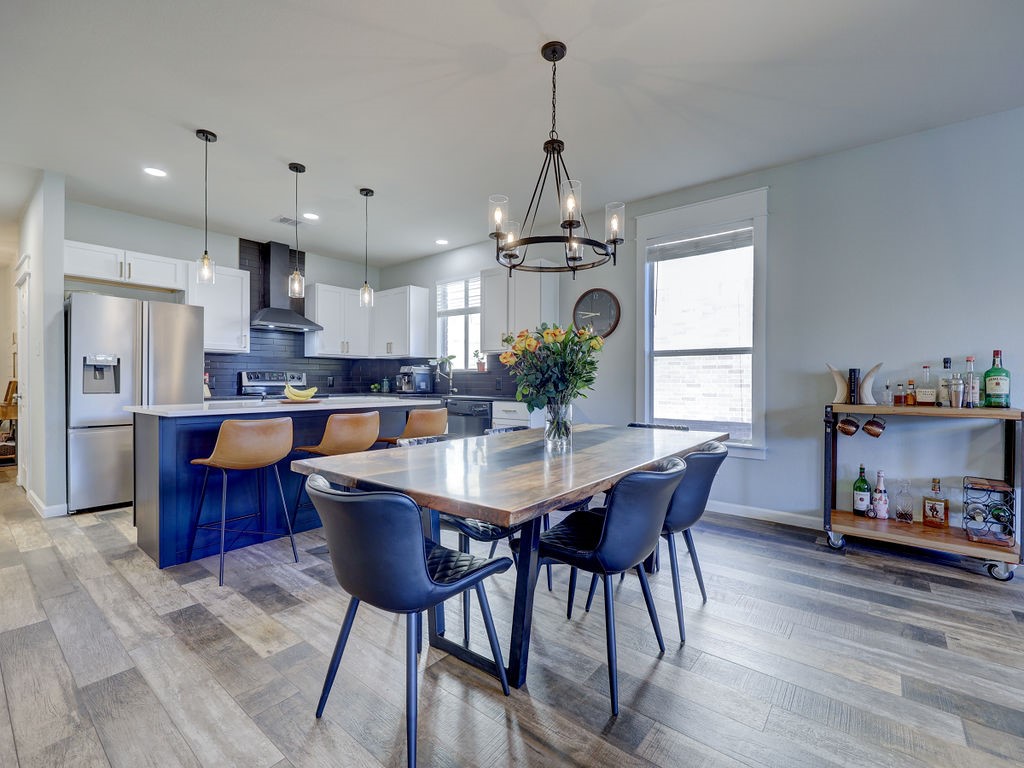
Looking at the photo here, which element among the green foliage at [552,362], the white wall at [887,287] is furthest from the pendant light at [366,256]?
the white wall at [887,287]

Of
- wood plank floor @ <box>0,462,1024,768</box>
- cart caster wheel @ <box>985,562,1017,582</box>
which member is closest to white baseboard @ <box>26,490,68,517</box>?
wood plank floor @ <box>0,462,1024,768</box>

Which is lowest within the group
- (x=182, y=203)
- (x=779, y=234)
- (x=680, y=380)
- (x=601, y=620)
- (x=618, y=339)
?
(x=601, y=620)

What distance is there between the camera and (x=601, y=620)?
2.20m

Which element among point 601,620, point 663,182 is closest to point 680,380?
point 663,182

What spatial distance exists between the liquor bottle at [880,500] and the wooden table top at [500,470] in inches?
57.3

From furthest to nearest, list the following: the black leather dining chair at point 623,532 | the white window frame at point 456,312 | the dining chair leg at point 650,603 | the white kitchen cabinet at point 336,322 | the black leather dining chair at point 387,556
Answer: the white kitchen cabinet at point 336,322, the white window frame at point 456,312, the dining chair leg at point 650,603, the black leather dining chair at point 623,532, the black leather dining chair at point 387,556

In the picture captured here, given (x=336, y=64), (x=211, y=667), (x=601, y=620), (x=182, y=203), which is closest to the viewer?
(x=211, y=667)

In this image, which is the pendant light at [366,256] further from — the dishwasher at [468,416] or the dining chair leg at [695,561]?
the dining chair leg at [695,561]

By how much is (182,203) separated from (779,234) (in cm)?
507

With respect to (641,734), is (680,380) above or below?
above

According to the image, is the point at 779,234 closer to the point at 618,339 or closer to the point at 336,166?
the point at 618,339

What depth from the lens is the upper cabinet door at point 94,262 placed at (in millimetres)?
4109

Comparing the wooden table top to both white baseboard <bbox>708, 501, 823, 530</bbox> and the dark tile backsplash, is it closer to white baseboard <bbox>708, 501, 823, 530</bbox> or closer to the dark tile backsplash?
white baseboard <bbox>708, 501, 823, 530</bbox>

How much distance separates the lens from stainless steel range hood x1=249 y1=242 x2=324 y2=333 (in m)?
5.40
